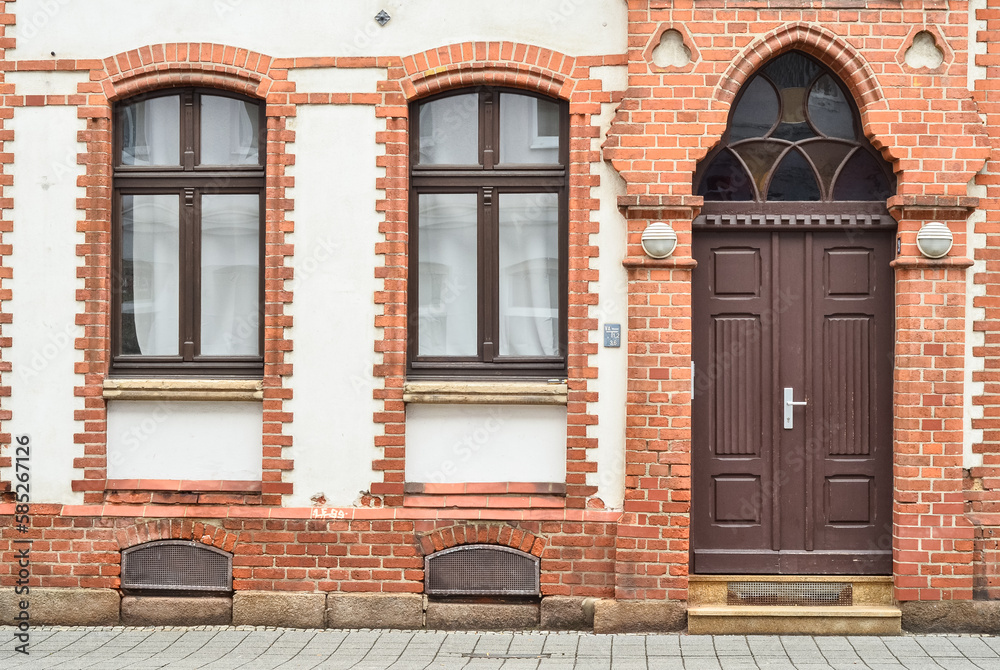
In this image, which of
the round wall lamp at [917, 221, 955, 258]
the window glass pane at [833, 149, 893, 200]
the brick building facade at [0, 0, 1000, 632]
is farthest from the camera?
the window glass pane at [833, 149, 893, 200]

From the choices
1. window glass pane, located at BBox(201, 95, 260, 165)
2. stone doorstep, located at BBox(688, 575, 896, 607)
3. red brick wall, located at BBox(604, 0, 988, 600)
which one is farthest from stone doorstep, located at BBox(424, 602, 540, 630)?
window glass pane, located at BBox(201, 95, 260, 165)

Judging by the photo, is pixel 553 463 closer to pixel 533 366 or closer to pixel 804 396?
pixel 533 366

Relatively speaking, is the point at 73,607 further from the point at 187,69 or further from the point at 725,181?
the point at 725,181

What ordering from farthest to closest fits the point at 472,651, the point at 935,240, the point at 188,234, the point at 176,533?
the point at 188,234
the point at 176,533
the point at 935,240
the point at 472,651

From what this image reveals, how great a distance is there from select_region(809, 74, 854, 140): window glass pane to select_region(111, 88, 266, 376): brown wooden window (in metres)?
4.01

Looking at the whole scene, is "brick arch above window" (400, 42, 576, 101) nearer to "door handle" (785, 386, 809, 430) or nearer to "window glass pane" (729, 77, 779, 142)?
"window glass pane" (729, 77, 779, 142)

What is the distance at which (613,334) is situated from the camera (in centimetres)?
698

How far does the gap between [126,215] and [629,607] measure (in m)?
4.67

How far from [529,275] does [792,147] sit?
2.09m

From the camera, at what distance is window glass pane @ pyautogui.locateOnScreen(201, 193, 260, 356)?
7.40 metres

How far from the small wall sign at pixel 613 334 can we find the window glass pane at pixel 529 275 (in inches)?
17.7

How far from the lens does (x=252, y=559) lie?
281 inches

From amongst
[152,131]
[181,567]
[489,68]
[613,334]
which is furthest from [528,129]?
[181,567]

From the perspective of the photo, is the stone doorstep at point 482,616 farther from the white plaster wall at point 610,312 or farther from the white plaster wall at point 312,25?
the white plaster wall at point 312,25
